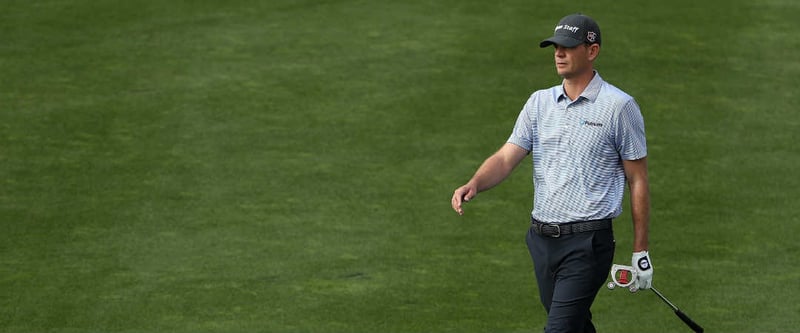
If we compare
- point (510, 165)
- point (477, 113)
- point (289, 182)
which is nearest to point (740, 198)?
point (477, 113)

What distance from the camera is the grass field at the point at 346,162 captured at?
11.1m

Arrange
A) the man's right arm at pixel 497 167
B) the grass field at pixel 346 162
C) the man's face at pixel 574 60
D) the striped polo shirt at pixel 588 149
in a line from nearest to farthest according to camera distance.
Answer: the striped polo shirt at pixel 588 149 < the man's face at pixel 574 60 < the man's right arm at pixel 497 167 < the grass field at pixel 346 162

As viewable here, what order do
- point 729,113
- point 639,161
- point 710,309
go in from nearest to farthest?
point 639,161 < point 710,309 < point 729,113

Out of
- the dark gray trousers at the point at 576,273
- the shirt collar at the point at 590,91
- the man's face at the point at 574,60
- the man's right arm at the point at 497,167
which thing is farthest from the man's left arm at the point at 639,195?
the man's right arm at the point at 497,167

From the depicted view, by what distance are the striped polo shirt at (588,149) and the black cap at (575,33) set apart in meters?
0.23

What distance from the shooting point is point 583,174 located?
8102 mm

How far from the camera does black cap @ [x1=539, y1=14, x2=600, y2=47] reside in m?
8.08

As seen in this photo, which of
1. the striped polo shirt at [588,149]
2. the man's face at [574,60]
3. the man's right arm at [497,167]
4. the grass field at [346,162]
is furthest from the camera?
the grass field at [346,162]

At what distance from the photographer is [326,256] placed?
12.0m

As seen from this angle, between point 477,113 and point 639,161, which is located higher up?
point 639,161

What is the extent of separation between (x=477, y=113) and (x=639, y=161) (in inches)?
266

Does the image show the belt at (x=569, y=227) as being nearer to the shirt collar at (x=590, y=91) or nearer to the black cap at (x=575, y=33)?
the shirt collar at (x=590, y=91)

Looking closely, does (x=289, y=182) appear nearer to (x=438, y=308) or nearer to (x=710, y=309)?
(x=438, y=308)

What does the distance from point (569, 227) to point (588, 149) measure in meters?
0.44
